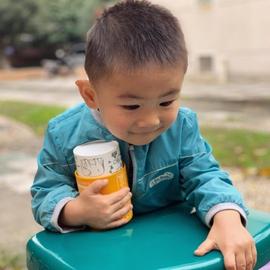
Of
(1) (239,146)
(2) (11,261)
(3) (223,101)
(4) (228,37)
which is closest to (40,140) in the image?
(1) (239,146)

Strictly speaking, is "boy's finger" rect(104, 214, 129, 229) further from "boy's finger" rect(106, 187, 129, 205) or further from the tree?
the tree

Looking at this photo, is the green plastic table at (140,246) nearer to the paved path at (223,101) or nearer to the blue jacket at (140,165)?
the blue jacket at (140,165)

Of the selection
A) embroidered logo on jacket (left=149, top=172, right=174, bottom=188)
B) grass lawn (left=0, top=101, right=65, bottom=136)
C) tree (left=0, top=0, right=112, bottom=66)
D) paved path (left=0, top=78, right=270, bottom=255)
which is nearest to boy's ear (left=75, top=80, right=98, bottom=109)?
embroidered logo on jacket (left=149, top=172, right=174, bottom=188)

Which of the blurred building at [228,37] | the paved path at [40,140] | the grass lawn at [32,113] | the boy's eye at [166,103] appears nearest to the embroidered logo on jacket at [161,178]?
the boy's eye at [166,103]

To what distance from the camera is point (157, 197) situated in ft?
4.21

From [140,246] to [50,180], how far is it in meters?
0.27

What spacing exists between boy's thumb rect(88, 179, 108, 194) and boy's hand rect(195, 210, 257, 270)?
230 millimetres

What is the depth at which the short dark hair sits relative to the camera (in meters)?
1.05

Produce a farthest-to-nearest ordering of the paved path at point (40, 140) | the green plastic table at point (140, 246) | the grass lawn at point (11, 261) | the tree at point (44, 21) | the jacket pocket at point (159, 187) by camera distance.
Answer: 1. the tree at point (44, 21)
2. the paved path at point (40, 140)
3. the grass lawn at point (11, 261)
4. the jacket pocket at point (159, 187)
5. the green plastic table at point (140, 246)

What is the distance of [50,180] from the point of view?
1.21 meters

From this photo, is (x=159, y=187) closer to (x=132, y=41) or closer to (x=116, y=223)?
(x=116, y=223)

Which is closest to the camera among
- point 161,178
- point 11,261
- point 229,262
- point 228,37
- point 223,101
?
point 229,262

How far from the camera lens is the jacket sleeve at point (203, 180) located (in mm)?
1130

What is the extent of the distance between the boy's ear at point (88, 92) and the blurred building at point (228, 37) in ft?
26.9
